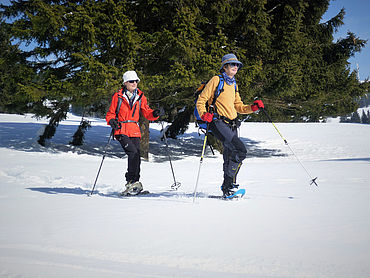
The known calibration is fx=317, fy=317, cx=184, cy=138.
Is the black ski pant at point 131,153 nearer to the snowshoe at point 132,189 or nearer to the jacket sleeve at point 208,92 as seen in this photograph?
the snowshoe at point 132,189

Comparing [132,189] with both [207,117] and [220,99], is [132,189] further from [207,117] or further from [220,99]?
[220,99]

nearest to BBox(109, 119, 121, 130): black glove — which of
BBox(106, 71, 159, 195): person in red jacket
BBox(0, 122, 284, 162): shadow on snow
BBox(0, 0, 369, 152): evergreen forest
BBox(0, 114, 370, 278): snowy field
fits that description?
BBox(106, 71, 159, 195): person in red jacket

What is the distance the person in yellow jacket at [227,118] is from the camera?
4883 mm

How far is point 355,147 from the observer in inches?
710

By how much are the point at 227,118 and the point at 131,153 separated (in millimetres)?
1716

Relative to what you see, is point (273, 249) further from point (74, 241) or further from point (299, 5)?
point (299, 5)

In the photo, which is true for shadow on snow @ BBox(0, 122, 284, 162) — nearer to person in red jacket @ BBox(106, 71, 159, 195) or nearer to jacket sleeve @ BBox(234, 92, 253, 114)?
person in red jacket @ BBox(106, 71, 159, 195)

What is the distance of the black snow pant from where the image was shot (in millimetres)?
4875

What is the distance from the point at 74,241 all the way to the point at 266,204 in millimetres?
2600

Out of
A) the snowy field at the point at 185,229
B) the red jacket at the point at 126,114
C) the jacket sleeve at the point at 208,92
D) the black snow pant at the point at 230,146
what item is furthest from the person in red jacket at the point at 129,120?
the black snow pant at the point at 230,146

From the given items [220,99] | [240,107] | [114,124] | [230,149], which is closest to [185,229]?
[230,149]

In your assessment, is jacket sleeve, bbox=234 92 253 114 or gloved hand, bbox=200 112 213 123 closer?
gloved hand, bbox=200 112 213 123

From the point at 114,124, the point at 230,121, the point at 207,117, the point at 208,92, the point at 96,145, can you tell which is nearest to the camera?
the point at 207,117

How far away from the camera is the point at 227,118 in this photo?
16.4 feet
